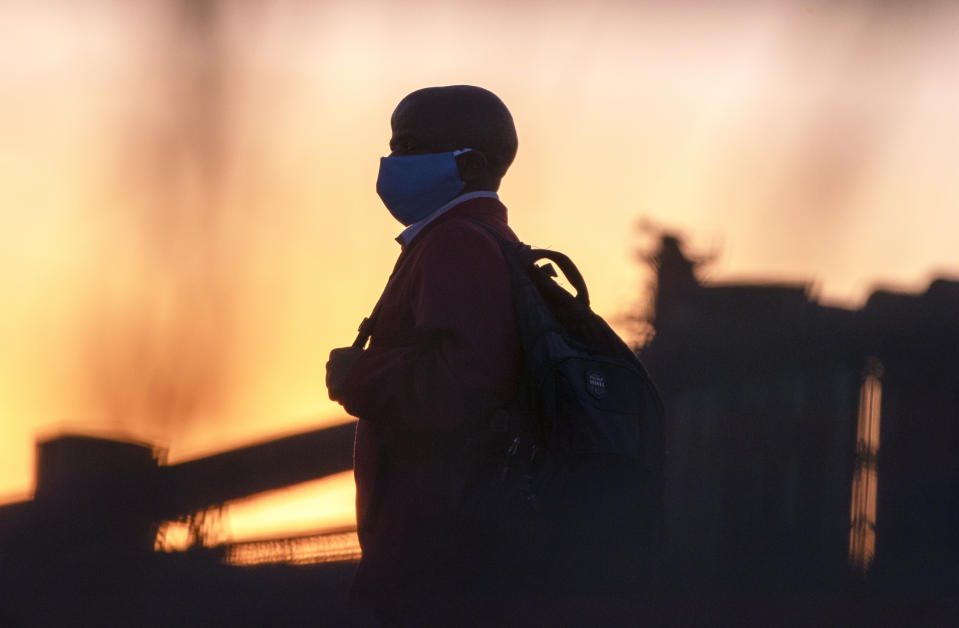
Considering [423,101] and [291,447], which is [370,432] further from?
[291,447]

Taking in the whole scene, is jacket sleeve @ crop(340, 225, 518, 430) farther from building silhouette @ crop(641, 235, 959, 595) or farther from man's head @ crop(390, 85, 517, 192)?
building silhouette @ crop(641, 235, 959, 595)

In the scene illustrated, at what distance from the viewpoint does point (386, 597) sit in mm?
2475

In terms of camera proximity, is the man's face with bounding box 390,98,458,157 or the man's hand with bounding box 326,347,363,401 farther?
the man's face with bounding box 390,98,458,157

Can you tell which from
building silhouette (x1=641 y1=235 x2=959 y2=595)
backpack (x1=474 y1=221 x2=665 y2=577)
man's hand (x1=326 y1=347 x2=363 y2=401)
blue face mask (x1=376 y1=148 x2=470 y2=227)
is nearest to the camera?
backpack (x1=474 y1=221 x2=665 y2=577)

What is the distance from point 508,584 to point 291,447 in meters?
1.70

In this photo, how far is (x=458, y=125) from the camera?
2.76 m

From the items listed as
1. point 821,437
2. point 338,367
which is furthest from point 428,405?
point 821,437

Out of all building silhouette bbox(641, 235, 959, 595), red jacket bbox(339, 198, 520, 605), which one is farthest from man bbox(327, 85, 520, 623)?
building silhouette bbox(641, 235, 959, 595)

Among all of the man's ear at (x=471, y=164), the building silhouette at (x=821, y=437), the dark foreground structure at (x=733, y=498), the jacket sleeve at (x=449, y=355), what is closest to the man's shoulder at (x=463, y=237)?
the jacket sleeve at (x=449, y=355)

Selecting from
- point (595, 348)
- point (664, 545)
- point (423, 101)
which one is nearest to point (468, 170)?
point (423, 101)

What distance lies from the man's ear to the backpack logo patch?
53 cm

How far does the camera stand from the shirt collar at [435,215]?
2.78 m

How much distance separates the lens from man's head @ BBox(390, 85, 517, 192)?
9.05 feet

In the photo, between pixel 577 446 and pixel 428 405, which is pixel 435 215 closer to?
pixel 428 405
